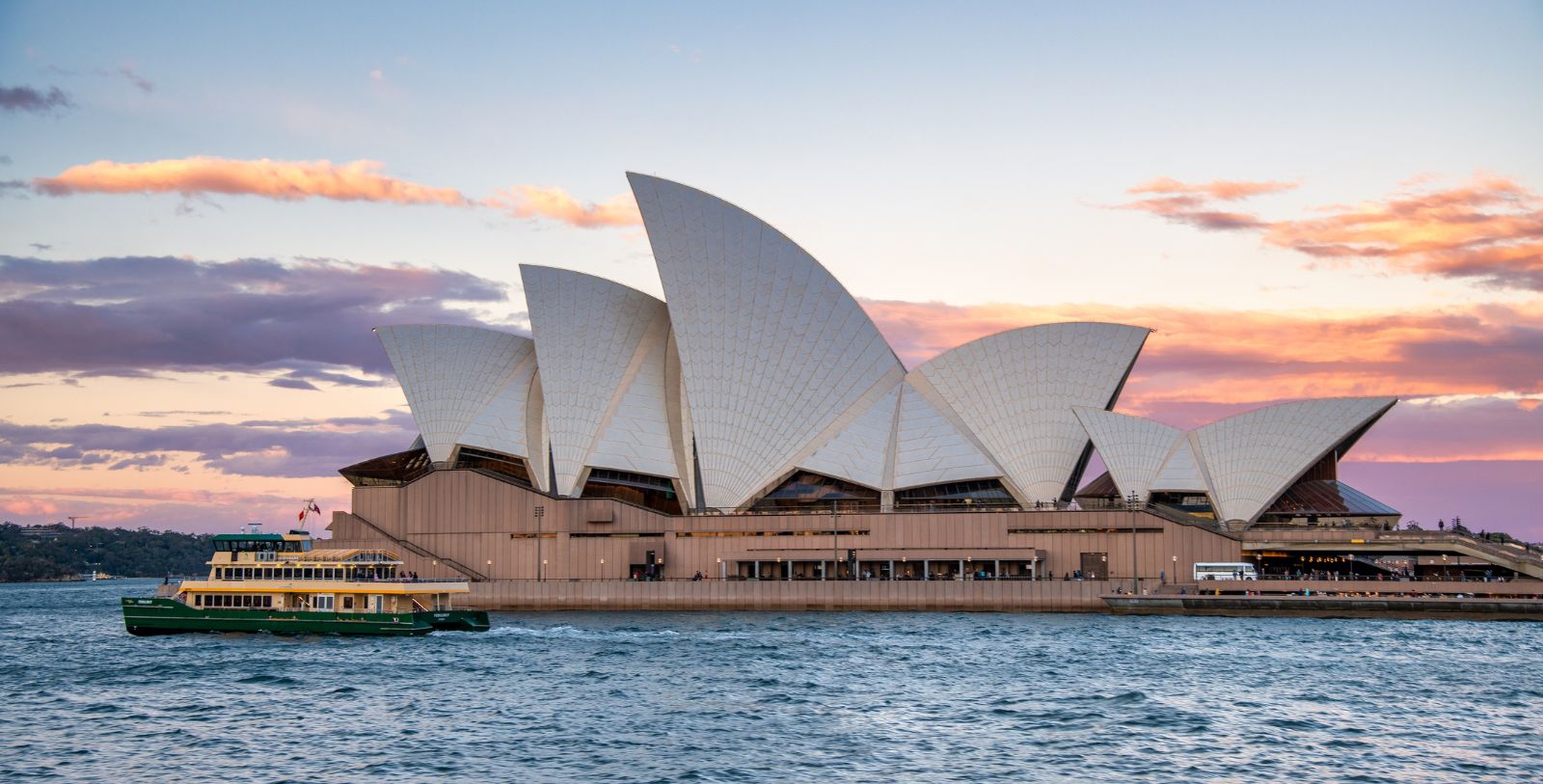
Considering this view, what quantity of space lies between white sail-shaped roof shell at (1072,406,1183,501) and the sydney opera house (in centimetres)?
11

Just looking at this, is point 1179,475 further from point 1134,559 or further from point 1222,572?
point 1222,572

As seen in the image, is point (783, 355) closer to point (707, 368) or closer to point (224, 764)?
point (707, 368)

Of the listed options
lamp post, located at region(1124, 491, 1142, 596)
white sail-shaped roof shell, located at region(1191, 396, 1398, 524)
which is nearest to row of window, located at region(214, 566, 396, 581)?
lamp post, located at region(1124, 491, 1142, 596)

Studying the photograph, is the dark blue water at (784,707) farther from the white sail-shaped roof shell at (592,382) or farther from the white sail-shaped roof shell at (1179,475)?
the white sail-shaped roof shell at (592,382)

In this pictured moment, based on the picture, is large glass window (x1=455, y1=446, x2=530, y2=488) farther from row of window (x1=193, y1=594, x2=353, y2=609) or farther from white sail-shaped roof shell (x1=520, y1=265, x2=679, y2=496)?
row of window (x1=193, y1=594, x2=353, y2=609)

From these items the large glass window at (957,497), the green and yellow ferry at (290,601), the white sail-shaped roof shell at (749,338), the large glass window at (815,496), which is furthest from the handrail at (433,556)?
Result: the large glass window at (957,497)

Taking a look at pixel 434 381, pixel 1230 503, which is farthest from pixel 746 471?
pixel 1230 503

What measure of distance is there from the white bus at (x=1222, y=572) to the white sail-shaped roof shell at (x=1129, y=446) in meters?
7.33

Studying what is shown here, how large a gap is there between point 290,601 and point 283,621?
1.24 metres

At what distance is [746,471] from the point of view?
73938 mm

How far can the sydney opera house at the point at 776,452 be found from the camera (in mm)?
70375

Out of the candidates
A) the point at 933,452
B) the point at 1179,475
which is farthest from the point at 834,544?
the point at 1179,475

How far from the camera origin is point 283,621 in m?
51.0

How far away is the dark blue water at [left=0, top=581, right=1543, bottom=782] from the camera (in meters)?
26.1
